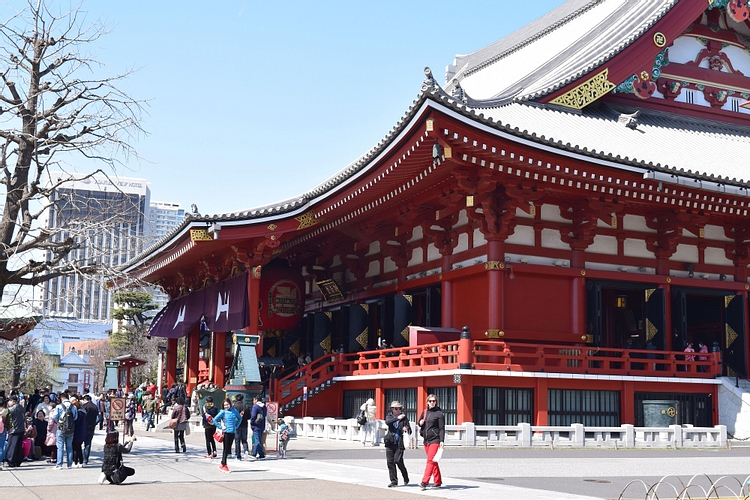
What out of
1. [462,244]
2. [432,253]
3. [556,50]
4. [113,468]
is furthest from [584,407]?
[556,50]

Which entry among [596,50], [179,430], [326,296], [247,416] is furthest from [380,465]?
[596,50]

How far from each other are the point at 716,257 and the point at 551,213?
6.60 m

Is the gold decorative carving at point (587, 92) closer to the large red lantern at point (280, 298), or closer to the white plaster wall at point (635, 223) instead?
the white plaster wall at point (635, 223)

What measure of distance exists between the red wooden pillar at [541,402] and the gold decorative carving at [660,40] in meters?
14.4

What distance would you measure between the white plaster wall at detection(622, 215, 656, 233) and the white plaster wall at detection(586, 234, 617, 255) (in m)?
0.63

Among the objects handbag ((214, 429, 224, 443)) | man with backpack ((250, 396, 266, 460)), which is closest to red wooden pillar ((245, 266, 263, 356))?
man with backpack ((250, 396, 266, 460))

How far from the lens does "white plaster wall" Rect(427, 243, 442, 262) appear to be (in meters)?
28.2

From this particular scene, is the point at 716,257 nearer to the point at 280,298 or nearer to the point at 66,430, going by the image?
the point at 280,298

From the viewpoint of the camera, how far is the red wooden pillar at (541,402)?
2306cm

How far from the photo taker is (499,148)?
22062mm

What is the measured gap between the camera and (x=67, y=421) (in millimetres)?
17219

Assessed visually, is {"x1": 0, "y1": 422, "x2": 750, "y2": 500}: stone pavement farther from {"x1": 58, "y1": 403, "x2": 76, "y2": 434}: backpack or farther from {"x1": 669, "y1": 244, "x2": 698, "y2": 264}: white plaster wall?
{"x1": 669, "y1": 244, "x2": 698, "y2": 264}: white plaster wall

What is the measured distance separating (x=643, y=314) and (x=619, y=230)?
307cm

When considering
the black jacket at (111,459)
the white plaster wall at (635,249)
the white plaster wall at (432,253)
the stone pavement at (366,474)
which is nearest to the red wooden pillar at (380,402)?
the stone pavement at (366,474)
